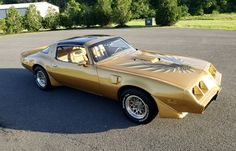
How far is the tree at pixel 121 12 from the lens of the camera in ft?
80.3

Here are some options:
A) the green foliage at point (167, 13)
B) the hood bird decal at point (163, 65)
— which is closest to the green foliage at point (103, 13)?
the green foliage at point (167, 13)

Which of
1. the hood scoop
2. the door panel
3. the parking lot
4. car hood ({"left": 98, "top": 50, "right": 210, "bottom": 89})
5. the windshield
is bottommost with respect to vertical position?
the parking lot

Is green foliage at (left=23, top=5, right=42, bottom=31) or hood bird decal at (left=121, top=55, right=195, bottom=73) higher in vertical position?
green foliage at (left=23, top=5, right=42, bottom=31)

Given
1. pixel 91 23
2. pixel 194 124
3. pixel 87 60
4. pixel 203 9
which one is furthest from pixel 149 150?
pixel 203 9

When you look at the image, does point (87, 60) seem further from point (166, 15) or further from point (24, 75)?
point (166, 15)

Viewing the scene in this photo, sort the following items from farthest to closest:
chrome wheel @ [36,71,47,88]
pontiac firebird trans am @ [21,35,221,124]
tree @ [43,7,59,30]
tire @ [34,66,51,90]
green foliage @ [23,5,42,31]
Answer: tree @ [43,7,59,30]
green foliage @ [23,5,42,31]
chrome wheel @ [36,71,47,88]
tire @ [34,66,51,90]
pontiac firebird trans am @ [21,35,221,124]

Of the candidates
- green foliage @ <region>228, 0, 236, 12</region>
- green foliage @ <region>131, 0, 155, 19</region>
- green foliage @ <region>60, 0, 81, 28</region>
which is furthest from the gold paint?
green foliage @ <region>228, 0, 236, 12</region>

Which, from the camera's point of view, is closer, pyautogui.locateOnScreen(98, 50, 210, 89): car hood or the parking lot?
the parking lot

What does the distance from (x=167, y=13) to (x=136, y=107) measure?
60.3 feet

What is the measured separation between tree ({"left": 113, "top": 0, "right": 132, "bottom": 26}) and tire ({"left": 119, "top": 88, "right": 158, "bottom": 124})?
20318 millimetres

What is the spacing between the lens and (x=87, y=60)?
221 inches

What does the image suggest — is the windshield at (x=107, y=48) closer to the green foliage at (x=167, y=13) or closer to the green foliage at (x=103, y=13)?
the green foliage at (x=167, y=13)

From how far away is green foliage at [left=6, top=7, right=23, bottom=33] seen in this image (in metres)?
23.9

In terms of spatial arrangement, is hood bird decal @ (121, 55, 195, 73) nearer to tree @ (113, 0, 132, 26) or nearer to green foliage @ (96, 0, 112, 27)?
tree @ (113, 0, 132, 26)
